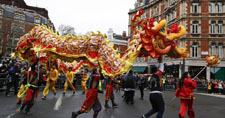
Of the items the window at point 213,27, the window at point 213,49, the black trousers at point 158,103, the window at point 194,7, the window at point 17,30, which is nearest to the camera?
the black trousers at point 158,103

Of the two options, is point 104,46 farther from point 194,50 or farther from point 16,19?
point 16,19

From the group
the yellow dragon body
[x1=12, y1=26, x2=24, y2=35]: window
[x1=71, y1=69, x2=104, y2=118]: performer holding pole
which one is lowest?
[x1=71, y1=69, x2=104, y2=118]: performer holding pole

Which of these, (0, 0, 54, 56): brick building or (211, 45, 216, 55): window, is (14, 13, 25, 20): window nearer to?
(0, 0, 54, 56): brick building

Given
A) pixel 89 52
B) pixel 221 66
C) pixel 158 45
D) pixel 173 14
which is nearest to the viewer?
pixel 158 45

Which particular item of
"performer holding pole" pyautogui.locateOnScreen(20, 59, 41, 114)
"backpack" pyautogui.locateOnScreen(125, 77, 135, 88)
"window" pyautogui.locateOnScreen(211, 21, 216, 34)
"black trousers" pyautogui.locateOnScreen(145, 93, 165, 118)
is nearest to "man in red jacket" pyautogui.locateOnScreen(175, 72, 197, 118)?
"black trousers" pyautogui.locateOnScreen(145, 93, 165, 118)

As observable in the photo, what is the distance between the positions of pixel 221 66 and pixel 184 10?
8.63 metres

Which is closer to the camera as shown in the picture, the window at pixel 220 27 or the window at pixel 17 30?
the window at pixel 220 27

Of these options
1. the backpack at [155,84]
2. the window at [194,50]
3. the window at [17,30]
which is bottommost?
the backpack at [155,84]

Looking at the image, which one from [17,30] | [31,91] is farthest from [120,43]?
[31,91]

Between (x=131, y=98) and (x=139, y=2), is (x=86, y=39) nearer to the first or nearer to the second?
(x=131, y=98)

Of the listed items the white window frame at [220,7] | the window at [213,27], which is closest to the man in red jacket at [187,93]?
the window at [213,27]

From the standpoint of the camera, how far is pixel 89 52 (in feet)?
25.7

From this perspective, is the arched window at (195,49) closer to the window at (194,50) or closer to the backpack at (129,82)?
the window at (194,50)

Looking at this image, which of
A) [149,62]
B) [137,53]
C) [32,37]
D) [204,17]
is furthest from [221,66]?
[32,37]
